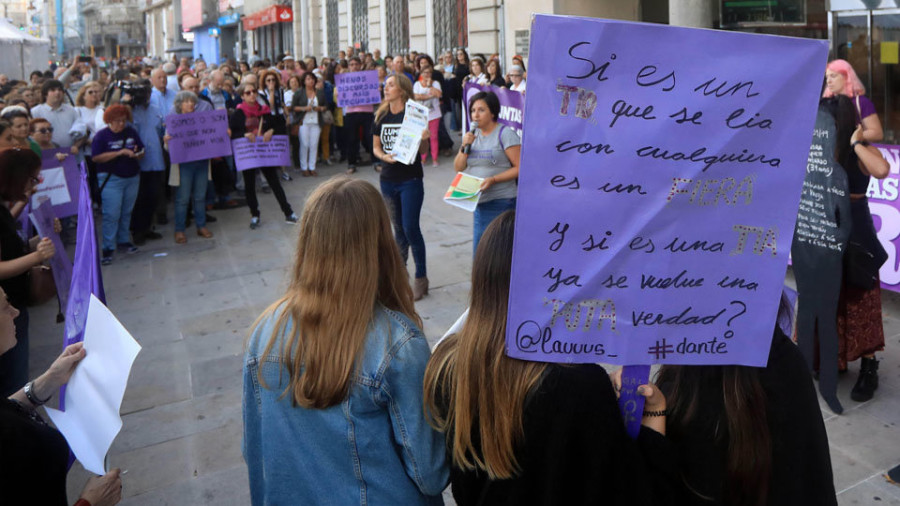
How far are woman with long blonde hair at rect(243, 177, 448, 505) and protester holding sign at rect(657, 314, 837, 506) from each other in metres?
0.65

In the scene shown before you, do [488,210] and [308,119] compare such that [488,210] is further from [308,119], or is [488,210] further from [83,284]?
[308,119]

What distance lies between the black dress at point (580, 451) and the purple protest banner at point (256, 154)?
8.80 m

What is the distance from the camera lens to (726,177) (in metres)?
1.97

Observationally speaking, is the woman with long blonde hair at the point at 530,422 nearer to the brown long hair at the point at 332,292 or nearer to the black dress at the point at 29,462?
the brown long hair at the point at 332,292

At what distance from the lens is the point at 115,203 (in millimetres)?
9227

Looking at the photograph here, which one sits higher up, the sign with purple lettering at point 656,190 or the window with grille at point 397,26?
the window with grille at point 397,26

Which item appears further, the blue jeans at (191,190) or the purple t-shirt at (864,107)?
the blue jeans at (191,190)

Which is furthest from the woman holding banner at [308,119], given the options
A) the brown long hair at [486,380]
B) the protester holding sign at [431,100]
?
the brown long hair at [486,380]

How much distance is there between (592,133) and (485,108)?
14.9 ft

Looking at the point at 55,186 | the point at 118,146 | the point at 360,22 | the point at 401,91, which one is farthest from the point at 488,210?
the point at 360,22

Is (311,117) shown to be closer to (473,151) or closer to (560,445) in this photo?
(473,151)

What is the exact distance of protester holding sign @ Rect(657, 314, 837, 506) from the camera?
2.08 meters

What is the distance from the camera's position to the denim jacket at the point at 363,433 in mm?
2178

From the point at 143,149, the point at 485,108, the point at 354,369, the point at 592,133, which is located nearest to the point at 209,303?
the point at 143,149
